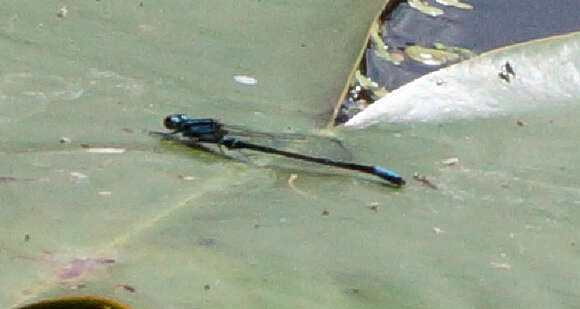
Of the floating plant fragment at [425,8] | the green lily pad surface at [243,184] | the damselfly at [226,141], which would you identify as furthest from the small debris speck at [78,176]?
the floating plant fragment at [425,8]

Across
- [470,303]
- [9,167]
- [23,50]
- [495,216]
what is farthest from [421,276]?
[23,50]

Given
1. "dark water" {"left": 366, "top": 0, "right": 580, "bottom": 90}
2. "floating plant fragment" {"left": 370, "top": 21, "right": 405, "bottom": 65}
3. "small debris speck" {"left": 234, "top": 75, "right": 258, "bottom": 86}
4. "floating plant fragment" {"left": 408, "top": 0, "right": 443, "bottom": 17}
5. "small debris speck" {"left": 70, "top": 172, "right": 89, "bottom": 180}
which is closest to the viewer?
"small debris speck" {"left": 70, "top": 172, "right": 89, "bottom": 180}

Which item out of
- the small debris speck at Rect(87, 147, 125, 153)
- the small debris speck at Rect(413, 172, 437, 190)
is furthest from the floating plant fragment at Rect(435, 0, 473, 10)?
the small debris speck at Rect(87, 147, 125, 153)

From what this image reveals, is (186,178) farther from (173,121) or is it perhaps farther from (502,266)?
(502,266)

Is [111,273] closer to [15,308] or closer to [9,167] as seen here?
[15,308]

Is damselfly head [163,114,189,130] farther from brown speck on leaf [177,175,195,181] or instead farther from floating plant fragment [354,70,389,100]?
floating plant fragment [354,70,389,100]

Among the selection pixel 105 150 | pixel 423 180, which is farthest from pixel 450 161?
pixel 105 150
